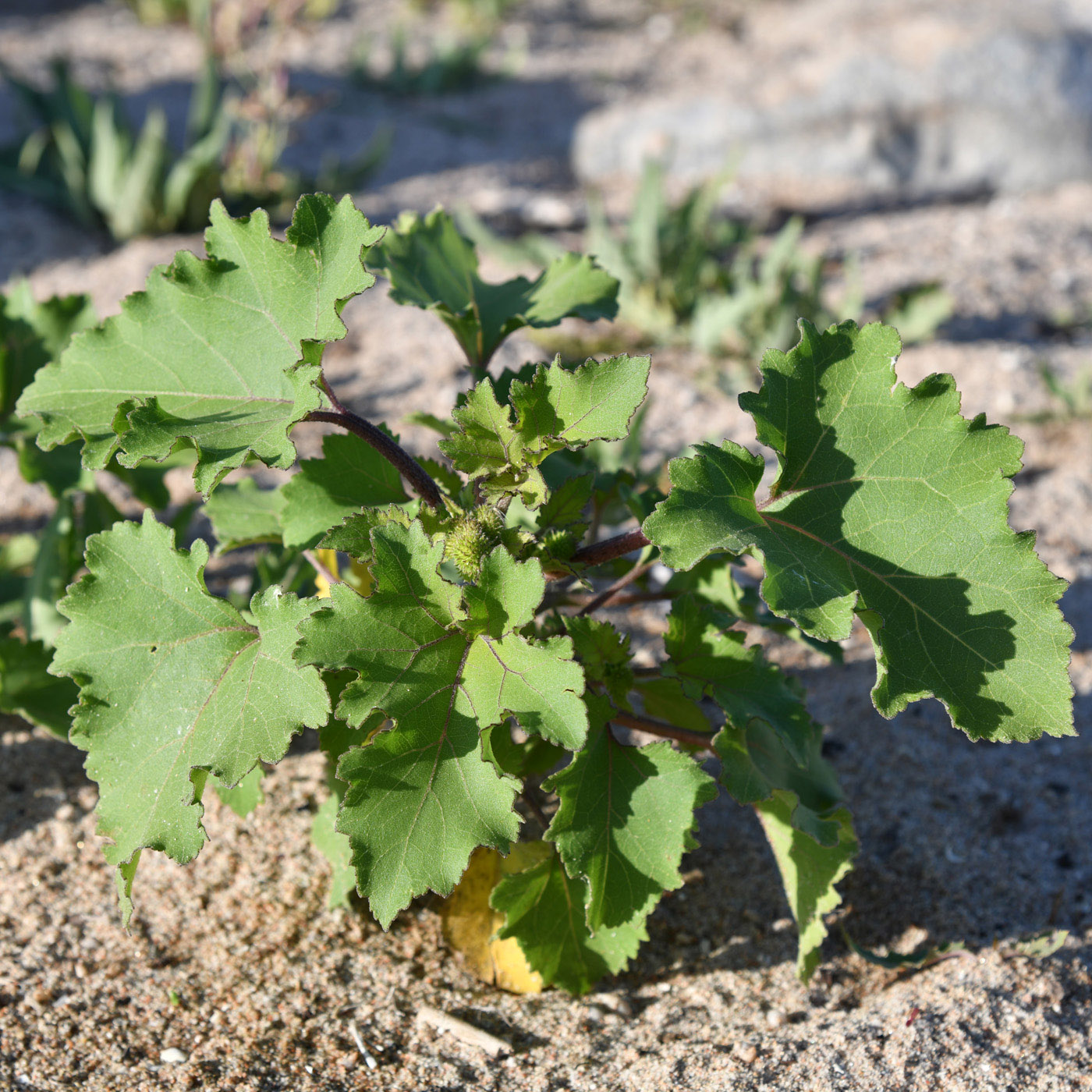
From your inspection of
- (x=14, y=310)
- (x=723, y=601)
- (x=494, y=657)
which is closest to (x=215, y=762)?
(x=494, y=657)

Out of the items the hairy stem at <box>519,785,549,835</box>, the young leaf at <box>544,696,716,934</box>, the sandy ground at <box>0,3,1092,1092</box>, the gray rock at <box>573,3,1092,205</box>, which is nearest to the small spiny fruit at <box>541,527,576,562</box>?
the young leaf at <box>544,696,716,934</box>

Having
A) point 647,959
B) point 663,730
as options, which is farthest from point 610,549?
point 647,959

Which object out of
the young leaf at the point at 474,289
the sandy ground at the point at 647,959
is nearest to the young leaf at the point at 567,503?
the young leaf at the point at 474,289

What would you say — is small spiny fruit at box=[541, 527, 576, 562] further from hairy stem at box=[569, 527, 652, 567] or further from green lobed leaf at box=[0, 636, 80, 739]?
green lobed leaf at box=[0, 636, 80, 739]

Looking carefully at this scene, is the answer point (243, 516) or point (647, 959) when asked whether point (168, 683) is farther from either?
point (647, 959)

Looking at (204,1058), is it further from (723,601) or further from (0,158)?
(0,158)

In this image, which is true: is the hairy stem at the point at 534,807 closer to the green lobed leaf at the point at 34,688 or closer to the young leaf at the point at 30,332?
the green lobed leaf at the point at 34,688

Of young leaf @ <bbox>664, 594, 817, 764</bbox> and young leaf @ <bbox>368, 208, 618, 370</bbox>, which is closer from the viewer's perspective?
young leaf @ <bbox>664, 594, 817, 764</bbox>
